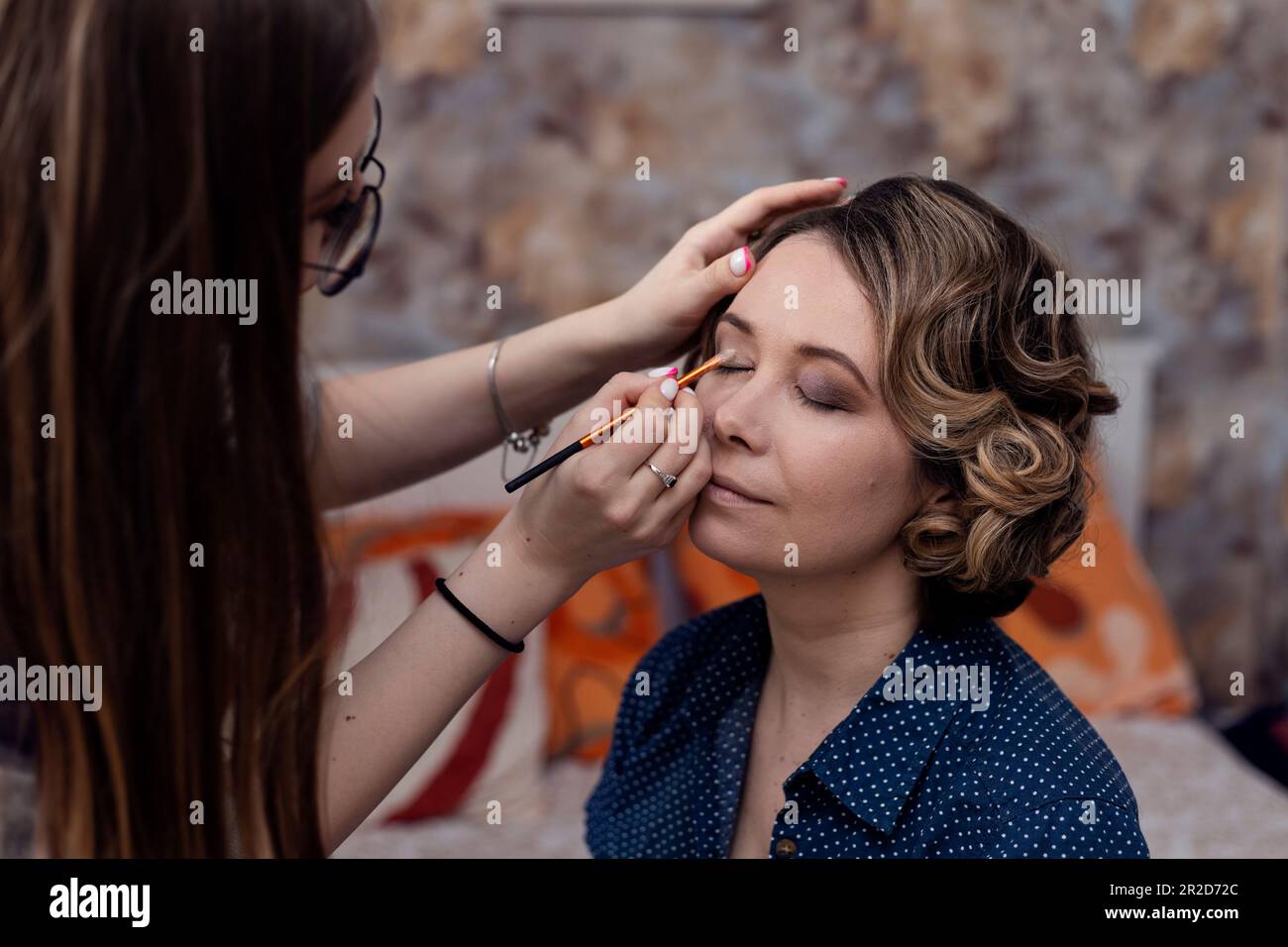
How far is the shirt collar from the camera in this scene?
113 cm

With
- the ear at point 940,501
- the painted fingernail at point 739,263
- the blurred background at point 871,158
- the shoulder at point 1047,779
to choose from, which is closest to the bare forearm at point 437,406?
the painted fingernail at point 739,263

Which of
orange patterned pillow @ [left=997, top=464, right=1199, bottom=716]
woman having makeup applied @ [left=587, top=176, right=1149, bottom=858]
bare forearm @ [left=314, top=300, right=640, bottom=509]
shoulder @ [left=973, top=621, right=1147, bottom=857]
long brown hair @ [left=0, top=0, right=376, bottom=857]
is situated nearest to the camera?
long brown hair @ [left=0, top=0, right=376, bottom=857]

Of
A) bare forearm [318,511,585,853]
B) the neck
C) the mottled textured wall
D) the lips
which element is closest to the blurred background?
the mottled textured wall

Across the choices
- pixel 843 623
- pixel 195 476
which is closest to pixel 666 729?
pixel 843 623

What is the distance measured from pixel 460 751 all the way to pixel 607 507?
1360 millimetres

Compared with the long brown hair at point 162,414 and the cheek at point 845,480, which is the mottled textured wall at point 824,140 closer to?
the cheek at point 845,480

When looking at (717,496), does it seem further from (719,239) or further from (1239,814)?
(1239,814)

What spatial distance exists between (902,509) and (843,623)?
141mm

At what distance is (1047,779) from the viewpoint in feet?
3.49
